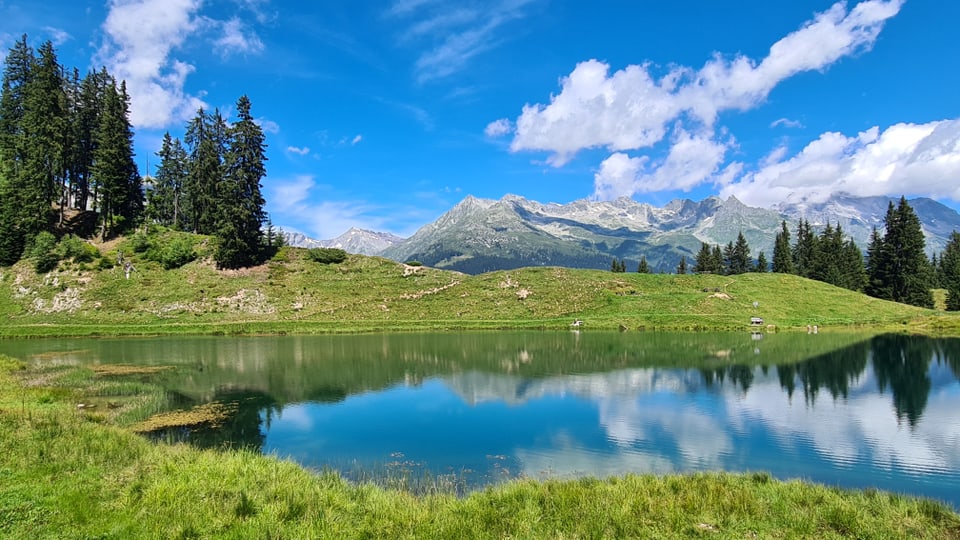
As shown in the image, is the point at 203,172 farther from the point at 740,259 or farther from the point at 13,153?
the point at 740,259

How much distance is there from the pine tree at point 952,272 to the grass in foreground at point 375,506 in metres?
128

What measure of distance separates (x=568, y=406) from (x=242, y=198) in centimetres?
8083

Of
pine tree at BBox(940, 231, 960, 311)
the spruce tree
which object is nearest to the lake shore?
pine tree at BBox(940, 231, 960, 311)

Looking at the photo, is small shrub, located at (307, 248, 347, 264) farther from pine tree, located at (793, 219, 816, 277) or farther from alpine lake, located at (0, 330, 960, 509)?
pine tree, located at (793, 219, 816, 277)

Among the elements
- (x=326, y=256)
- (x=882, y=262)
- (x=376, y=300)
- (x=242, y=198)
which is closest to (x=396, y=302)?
(x=376, y=300)

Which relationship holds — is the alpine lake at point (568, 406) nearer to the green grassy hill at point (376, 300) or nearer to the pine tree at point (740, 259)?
the green grassy hill at point (376, 300)

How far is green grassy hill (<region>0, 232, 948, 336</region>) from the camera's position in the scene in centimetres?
7269

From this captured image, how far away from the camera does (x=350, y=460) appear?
1927 centimetres

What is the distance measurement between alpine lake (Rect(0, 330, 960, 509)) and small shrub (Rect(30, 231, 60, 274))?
2784cm

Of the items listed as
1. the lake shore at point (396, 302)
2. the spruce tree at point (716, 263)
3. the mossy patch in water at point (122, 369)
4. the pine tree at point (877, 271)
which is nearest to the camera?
the mossy patch in water at point (122, 369)

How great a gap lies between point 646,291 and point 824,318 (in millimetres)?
29332

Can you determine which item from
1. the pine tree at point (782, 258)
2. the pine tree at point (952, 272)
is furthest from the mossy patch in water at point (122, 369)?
the pine tree at point (952, 272)

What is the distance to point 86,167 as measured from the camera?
3553 inches

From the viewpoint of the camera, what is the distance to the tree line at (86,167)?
8081cm
